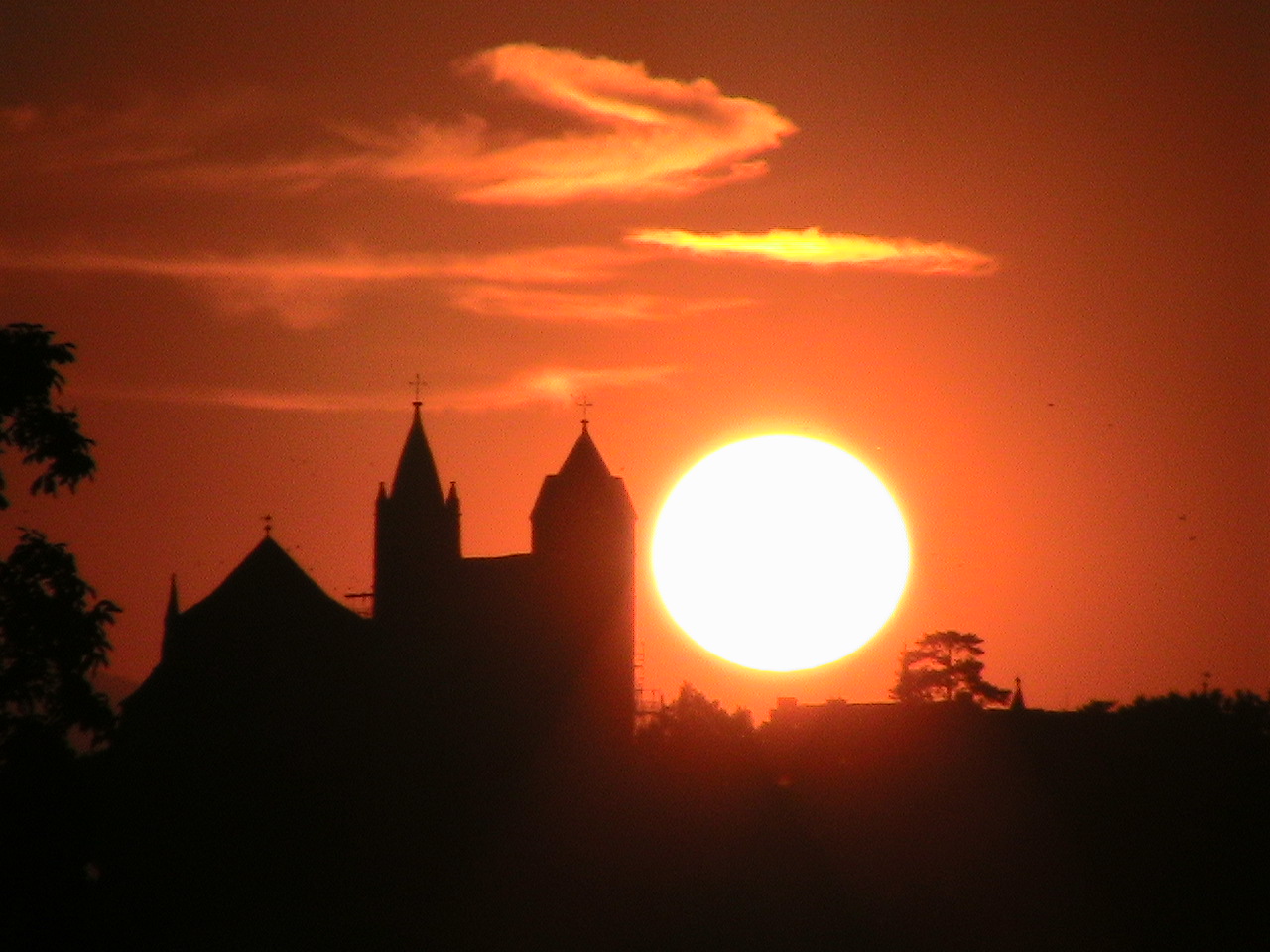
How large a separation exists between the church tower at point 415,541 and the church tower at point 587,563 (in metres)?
4.35

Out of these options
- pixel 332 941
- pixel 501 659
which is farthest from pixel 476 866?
pixel 501 659

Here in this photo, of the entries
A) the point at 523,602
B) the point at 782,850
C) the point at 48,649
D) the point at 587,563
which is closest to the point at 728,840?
the point at 782,850

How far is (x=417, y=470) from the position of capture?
3083 inches

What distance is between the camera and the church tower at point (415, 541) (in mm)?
77500

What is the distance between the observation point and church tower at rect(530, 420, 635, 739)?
3083 inches

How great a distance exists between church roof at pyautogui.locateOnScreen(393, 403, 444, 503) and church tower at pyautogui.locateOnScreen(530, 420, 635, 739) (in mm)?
5019

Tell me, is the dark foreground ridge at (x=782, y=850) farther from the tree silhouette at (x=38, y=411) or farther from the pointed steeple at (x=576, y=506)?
the pointed steeple at (x=576, y=506)

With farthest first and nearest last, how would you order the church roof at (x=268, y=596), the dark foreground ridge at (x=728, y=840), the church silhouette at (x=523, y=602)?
the church silhouette at (x=523, y=602), the church roof at (x=268, y=596), the dark foreground ridge at (x=728, y=840)

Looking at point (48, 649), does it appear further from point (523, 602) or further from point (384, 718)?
point (523, 602)

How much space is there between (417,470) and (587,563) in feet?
29.8

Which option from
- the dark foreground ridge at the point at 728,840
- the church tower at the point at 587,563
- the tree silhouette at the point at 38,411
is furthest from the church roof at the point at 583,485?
the tree silhouette at the point at 38,411

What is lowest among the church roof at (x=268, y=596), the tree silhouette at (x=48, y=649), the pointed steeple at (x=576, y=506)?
→ the tree silhouette at (x=48, y=649)

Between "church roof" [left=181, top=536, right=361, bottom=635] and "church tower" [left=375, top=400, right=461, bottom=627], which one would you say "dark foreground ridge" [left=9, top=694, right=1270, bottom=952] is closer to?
"church roof" [left=181, top=536, right=361, bottom=635]

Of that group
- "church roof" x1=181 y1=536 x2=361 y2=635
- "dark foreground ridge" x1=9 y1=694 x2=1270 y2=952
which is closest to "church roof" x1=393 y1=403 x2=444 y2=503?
"church roof" x1=181 y1=536 x2=361 y2=635
